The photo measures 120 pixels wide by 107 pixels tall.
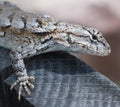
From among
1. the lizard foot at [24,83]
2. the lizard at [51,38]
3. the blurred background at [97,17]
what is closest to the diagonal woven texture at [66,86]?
the lizard foot at [24,83]

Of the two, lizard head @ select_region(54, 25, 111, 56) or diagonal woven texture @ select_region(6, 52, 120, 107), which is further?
lizard head @ select_region(54, 25, 111, 56)

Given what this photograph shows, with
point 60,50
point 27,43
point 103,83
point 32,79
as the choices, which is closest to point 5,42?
point 27,43

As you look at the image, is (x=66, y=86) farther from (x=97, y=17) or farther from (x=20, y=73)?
(x=97, y=17)

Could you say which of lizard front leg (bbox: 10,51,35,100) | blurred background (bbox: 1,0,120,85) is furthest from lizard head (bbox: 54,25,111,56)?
blurred background (bbox: 1,0,120,85)

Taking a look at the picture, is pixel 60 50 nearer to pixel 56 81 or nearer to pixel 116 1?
pixel 56 81

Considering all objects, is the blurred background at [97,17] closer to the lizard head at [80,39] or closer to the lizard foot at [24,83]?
the lizard head at [80,39]

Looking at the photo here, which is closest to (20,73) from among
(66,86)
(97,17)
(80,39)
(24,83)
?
(24,83)

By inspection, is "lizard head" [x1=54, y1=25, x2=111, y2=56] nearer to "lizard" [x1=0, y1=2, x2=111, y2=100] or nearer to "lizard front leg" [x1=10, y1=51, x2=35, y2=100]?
"lizard" [x1=0, y1=2, x2=111, y2=100]
